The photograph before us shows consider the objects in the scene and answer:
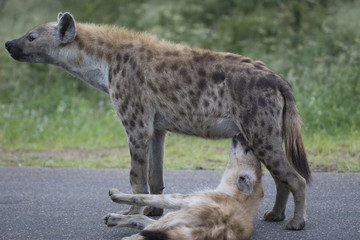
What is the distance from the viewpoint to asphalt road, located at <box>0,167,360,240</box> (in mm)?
3676

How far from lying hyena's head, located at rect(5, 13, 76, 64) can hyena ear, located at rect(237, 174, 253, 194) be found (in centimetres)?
181

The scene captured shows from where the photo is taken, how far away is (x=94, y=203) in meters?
4.50

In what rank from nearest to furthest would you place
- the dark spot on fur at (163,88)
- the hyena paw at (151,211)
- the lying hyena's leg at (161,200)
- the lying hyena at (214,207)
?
the lying hyena at (214,207) → the lying hyena's leg at (161,200) → the dark spot on fur at (163,88) → the hyena paw at (151,211)

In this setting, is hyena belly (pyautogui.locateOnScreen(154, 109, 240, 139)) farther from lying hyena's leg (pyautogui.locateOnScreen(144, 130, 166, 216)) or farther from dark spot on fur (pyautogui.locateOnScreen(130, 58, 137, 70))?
dark spot on fur (pyautogui.locateOnScreen(130, 58, 137, 70))

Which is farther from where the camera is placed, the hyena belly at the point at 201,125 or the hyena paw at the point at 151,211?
the hyena paw at the point at 151,211

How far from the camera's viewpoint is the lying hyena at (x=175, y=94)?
368 centimetres

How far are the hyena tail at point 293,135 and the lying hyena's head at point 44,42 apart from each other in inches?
72.0

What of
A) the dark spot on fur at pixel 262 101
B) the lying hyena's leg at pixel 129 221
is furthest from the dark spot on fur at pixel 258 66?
the lying hyena's leg at pixel 129 221

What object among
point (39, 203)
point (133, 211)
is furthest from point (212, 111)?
point (39, 203)

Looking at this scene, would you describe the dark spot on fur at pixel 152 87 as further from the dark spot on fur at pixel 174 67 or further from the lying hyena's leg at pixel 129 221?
the lying hyena's leg at pixel 129 221

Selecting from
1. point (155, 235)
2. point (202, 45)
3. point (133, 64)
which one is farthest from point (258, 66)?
point (202, 45)

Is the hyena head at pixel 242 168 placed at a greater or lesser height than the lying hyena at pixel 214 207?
greater

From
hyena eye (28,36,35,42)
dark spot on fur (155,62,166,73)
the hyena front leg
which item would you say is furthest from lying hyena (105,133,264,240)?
hyena eye (28,36,35,42)

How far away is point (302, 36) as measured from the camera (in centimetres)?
943
